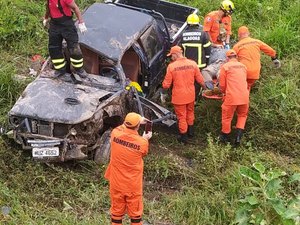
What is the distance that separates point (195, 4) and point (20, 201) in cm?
689

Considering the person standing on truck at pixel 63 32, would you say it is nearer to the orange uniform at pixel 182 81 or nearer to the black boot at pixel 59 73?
the black boot at pixel 59 73

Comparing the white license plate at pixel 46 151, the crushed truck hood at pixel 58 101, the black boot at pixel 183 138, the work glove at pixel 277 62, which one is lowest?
the black boot at pixel 183 138

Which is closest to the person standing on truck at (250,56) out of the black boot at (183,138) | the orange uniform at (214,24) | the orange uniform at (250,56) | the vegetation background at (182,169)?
the orange uniform at (250,56)

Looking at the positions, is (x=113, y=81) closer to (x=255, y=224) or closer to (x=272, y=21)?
(x=255, y=224)

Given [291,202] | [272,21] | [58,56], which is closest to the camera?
[291,202]

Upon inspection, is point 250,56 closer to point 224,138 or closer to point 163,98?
point 224,138

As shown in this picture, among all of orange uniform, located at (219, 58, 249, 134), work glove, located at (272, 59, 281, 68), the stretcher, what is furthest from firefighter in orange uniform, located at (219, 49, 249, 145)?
work glove, located at (272, 59, 281, 68)

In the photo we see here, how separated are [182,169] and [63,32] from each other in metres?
2.57

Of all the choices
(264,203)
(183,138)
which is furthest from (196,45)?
(264,203)

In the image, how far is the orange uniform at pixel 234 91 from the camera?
8.53 metres

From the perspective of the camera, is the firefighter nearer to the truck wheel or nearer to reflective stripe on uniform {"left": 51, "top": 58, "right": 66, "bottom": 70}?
reflective stripe on uniform {"left": 51, "top": 58, "right": 66, "bottom": 70}

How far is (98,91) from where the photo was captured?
26.7 ft

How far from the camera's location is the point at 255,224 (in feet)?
15.8

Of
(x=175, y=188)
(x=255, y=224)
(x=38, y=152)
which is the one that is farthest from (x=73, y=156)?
(x=255, y=224)
